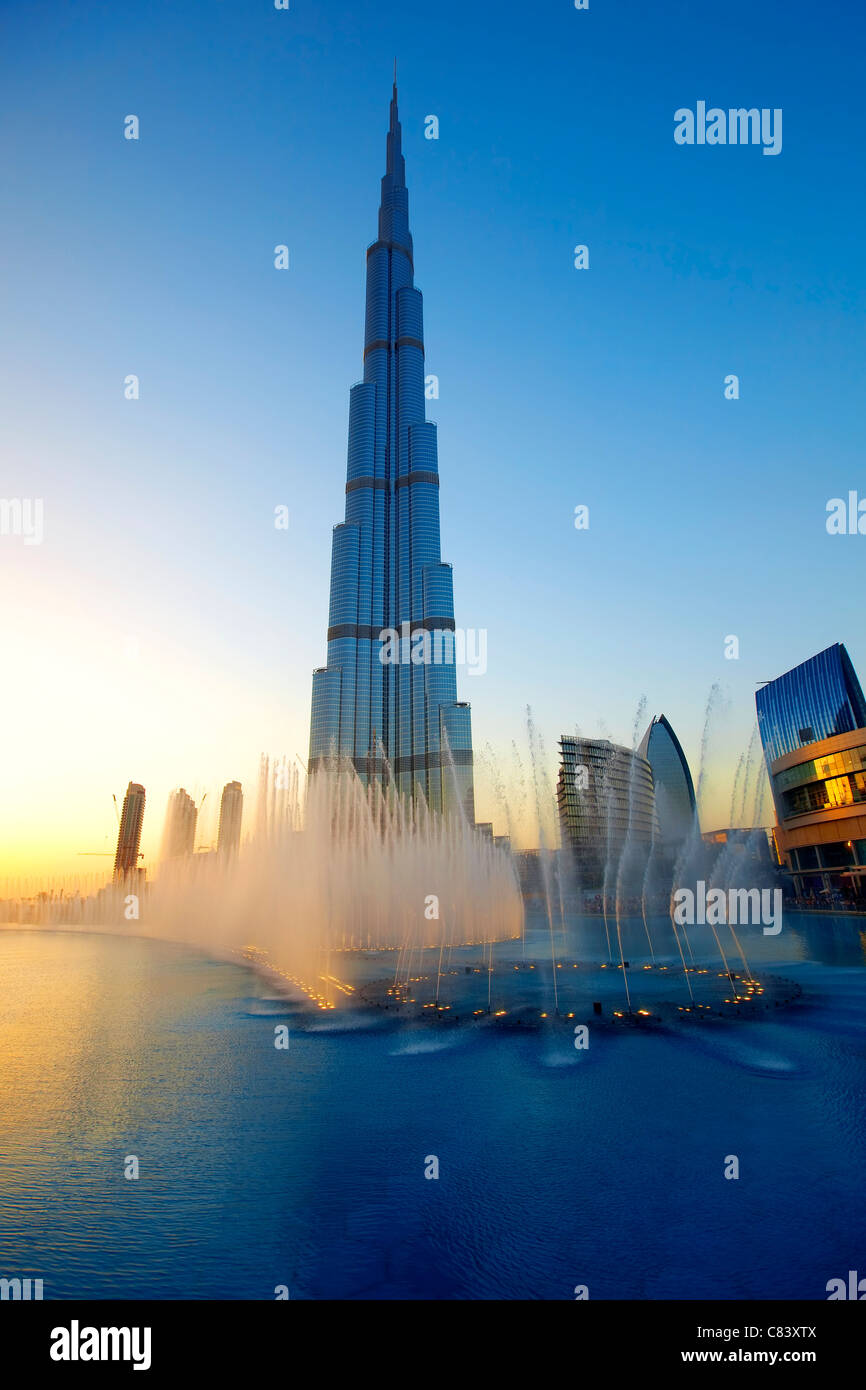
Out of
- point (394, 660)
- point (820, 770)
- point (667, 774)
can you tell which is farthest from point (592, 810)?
point (820, 770)

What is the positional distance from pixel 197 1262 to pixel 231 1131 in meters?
4.14

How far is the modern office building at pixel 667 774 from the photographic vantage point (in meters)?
170

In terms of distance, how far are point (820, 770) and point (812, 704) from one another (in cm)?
1987

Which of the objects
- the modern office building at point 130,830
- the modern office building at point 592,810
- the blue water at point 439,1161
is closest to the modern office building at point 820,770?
the modern office building at point 592,810

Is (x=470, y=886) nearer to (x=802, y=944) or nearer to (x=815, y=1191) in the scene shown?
(x=802, y=944)

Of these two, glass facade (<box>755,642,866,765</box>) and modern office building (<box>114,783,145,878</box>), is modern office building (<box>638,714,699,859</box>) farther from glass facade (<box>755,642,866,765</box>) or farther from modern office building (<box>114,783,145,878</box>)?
modern office building (<box>114,783,145,878</box>)

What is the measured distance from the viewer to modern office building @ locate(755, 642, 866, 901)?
236 feet

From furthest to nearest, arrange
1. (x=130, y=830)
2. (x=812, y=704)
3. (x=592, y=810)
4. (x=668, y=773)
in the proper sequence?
(x=668, y=773) → (x=130, y=830) → (x=592, y=810) → (x=812, y=704)

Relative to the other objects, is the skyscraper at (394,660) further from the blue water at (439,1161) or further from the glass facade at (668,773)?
the blue water at (439,1161)

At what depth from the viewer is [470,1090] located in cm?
1400

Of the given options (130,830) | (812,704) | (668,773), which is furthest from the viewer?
(668,773)

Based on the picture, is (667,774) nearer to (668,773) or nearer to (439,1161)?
(668,773)

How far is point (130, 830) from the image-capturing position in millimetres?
163375
